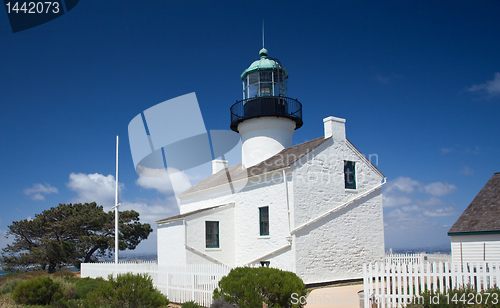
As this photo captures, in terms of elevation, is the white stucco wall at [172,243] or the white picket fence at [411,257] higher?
the white stucco wall at [172,243]

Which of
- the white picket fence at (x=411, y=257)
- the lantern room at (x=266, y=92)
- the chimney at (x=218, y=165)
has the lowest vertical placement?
the white picket fence at (x=411, y=257)

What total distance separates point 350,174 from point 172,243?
860 centimetres

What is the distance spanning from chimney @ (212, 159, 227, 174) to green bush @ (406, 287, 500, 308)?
735 inches

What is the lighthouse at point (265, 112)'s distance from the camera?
2070 centimetres

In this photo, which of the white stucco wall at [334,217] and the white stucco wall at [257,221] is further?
the white stucco wall at [257,221]

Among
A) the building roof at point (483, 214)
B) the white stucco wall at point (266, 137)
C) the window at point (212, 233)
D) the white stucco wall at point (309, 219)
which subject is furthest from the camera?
the white stucco wall at point (266, 137)

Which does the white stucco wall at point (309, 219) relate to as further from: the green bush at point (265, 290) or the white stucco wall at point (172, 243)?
the green bush at point (265, 290)

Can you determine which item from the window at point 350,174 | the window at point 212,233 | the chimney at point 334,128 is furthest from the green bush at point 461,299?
the window at point 212,233

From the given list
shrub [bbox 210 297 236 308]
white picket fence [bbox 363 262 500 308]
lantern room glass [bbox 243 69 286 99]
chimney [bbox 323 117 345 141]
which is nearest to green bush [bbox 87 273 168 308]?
shrub [bbox 210 297 236 308]

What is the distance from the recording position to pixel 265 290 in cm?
918

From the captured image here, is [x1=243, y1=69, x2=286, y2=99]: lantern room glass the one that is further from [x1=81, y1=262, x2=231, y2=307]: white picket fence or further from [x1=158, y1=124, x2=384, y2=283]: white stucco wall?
[x1=81, y1=262, x2=231, y2=307]: white picket fence

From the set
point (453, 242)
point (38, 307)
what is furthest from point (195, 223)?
point (453, 242)

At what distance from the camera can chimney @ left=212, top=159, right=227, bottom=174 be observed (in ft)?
86.5

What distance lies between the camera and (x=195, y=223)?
57.3 ft
